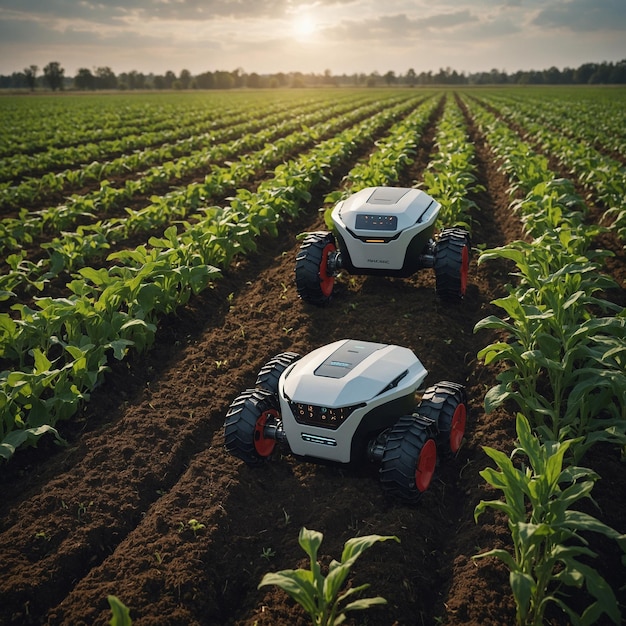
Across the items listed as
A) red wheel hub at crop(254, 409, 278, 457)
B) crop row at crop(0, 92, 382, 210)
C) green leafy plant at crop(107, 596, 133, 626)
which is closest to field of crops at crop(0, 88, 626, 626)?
red wheel hub at crop(254, 409, 278, 457)

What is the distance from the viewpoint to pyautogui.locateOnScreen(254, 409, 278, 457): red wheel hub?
3.85 metres

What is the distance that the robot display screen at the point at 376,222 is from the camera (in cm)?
580

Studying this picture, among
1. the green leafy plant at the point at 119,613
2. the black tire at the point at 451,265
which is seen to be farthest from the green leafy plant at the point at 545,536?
the black tire at the point at 451,265

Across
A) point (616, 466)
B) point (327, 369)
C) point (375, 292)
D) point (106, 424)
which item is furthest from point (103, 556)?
point (375, 292)

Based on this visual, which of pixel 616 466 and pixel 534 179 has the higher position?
pixel 534 179

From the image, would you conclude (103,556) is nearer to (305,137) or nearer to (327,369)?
(327,369)

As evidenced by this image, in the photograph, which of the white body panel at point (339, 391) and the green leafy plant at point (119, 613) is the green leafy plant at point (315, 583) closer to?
the green leafy plant at point (119, 613)

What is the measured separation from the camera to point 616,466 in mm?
3809

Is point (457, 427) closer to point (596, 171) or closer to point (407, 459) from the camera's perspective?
point (407, 459)

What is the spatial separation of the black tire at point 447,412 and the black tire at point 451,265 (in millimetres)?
2131

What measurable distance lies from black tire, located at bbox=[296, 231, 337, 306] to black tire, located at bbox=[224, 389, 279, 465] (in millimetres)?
2284

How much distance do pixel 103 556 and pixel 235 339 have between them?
266 cm

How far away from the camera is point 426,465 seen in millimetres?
3562

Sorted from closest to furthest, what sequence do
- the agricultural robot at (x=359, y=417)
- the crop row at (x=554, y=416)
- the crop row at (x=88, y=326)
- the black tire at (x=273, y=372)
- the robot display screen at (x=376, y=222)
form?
the crop row at (x=554, y=416)
the agricultural robot at (x=359, y=417)
the black tire at (x=273, y=372)
the crop row at (x=88, y=326)
the robot display screen at (x=376, y=222)
